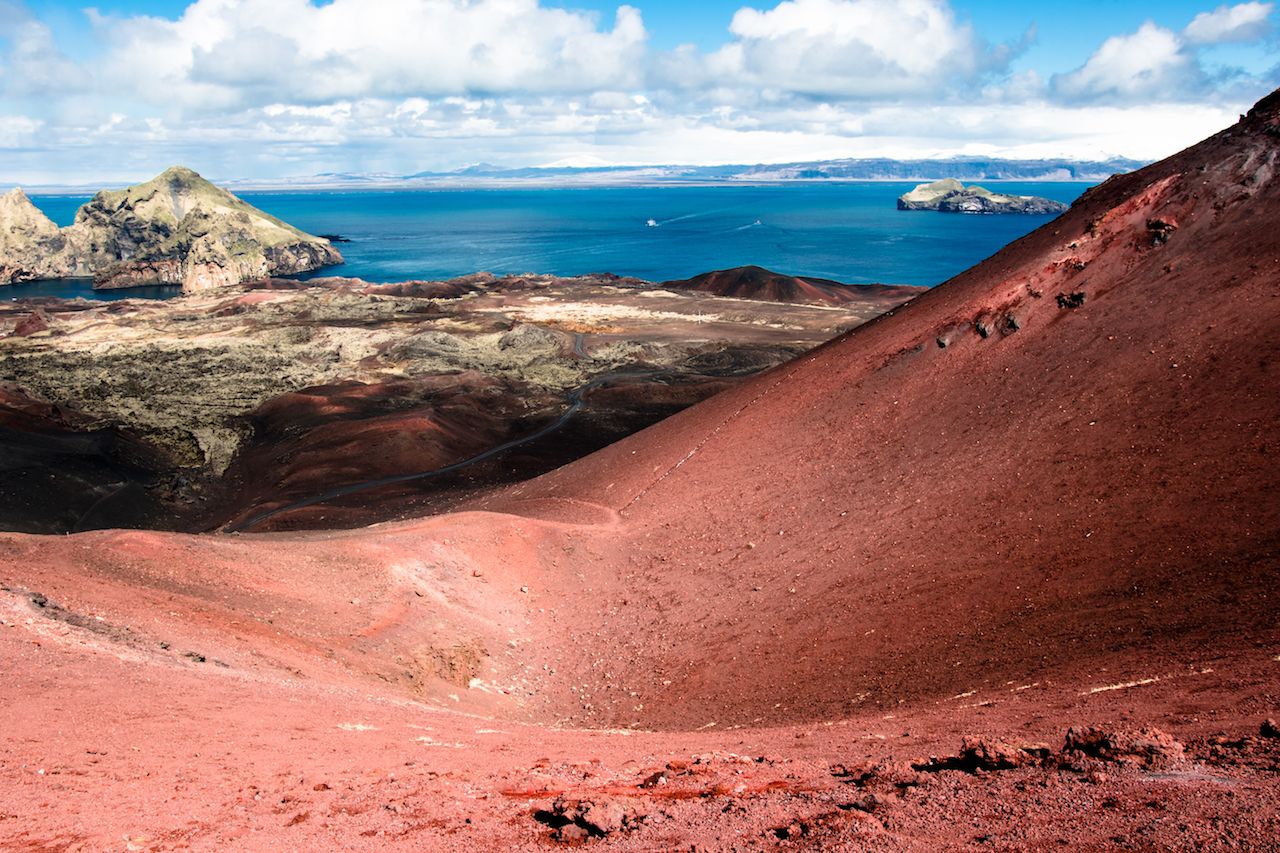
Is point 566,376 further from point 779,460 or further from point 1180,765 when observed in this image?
point 1180,765

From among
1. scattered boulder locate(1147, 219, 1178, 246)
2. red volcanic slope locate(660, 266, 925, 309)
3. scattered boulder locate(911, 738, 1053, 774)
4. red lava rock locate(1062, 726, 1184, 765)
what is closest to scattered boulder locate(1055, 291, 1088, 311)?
scattered boulder locate(1147, 219, 1178, 246)

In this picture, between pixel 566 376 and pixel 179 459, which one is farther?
pixel 566 376

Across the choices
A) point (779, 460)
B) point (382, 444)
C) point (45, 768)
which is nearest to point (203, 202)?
point (382, 444)

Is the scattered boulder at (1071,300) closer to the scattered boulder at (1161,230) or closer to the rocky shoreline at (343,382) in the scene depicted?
the scattered boulder at (1161,230)

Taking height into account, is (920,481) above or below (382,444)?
above

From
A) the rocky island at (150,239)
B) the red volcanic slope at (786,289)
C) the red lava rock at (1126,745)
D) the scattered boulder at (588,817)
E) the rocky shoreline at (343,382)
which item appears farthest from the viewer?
the rocky island at (150,239)

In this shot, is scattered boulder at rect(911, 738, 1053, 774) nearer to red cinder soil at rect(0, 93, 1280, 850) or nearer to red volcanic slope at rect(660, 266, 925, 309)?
red cinder soil at rect(0, 93, 1280, 850)

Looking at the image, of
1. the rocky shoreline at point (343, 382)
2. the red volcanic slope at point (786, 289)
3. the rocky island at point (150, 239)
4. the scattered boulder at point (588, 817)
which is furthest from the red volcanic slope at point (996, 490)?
the rocky island at point (150, 239)
